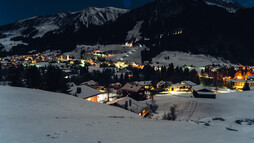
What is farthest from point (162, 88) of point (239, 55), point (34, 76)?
point (239, 55)

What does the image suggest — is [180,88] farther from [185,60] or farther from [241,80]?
[185,60]

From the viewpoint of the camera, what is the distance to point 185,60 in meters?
164

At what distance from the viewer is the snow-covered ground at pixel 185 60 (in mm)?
154100

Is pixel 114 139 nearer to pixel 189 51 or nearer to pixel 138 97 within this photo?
pixel 138 97

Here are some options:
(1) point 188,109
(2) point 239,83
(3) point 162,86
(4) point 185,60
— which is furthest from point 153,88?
(4) point 185,60

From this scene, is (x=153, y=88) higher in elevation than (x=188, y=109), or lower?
higher

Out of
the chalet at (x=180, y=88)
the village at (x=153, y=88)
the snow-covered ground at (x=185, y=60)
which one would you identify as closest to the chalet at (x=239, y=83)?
the village at (x=153, y=88)

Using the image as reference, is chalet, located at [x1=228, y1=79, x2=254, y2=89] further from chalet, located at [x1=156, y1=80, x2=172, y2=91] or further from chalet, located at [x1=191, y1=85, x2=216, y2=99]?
chalet, located at [x1=191, y1=85, x2=216, y2=99]

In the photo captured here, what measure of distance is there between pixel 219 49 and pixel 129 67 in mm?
137388

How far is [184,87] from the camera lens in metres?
77.4

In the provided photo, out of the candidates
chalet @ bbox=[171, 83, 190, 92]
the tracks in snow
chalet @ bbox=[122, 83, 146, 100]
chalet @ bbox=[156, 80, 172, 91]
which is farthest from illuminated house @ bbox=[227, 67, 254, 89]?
chalet @ bbox=[122, 83, 146, 100]

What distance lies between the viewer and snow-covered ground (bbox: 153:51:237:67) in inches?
6067

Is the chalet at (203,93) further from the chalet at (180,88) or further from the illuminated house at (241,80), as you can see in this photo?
the illuminated house at (241,80)

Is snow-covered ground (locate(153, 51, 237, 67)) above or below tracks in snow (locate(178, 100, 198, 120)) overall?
above
